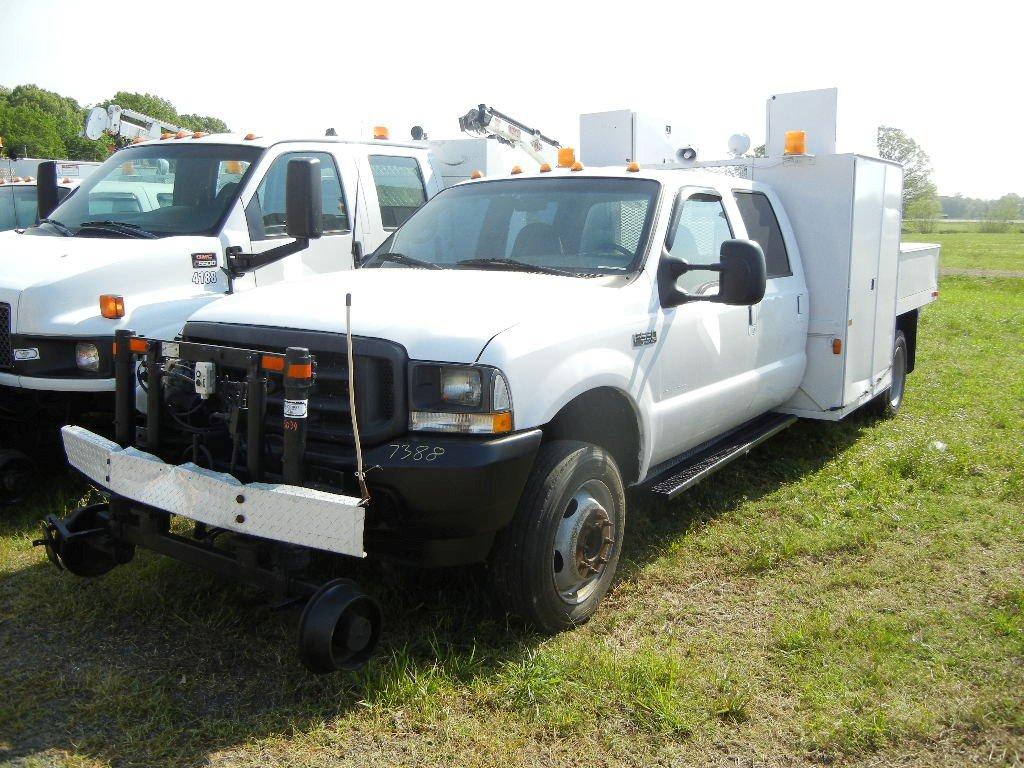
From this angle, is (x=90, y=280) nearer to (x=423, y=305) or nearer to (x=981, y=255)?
(x=423, y=305)

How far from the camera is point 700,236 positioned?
17.1 ft

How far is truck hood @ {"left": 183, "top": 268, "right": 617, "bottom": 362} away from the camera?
3.64 m

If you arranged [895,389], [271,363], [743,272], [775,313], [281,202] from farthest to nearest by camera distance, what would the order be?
1. [895,389]
2. [281,202]
3. [775,313]
4. [743,272]
5. [271,363]

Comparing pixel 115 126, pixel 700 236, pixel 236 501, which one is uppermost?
pixel 115 126

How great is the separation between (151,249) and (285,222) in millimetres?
831

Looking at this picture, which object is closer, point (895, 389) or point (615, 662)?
point (615, 662)

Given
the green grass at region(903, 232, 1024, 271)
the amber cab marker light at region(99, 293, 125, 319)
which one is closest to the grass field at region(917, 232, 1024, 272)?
the green grass at region(903, 232, 1024, 271)

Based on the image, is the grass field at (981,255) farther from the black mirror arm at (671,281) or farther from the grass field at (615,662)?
the black mirror arm at (671,281)

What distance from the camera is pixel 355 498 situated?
338 centimetres

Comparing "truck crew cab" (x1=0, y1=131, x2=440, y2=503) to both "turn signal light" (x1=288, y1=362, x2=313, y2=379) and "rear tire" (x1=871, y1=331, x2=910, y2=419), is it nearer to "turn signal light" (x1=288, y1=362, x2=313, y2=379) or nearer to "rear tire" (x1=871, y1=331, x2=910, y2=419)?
"turn signal light" (x1=288, y1=362, x2=313, y2=379)

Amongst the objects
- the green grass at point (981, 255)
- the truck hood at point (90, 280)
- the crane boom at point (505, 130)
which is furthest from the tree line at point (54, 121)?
the truck hood at point (90, 280)

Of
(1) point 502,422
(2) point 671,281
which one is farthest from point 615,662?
(2) point 671,281

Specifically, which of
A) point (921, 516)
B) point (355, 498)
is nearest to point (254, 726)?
point (355, 498)

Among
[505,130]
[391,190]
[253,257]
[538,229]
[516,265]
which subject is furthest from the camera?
[505,130]
